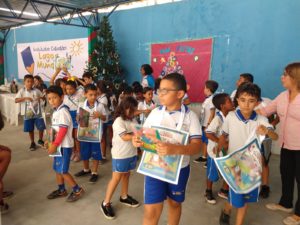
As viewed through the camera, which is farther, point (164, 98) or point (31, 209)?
point (31, 209)

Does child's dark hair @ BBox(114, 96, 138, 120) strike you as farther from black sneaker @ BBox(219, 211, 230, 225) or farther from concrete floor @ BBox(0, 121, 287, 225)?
black sneaker @ BBox(219, 211, 230, 225)

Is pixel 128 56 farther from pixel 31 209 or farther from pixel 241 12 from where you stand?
pixel 31 209

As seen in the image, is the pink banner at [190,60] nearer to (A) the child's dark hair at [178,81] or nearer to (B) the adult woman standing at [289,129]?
(B) the adult woman standing at [289,129]

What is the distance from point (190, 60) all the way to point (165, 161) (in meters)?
3.92

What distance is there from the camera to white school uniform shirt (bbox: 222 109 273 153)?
1903mm

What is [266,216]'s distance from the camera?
94.0 inches

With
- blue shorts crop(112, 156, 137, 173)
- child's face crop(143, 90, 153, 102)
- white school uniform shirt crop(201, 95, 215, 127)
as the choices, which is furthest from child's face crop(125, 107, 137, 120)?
white school uniform shirt crop(201, 95, 215, 127)

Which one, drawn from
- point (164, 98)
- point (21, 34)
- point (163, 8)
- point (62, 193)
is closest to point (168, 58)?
point (163, 8)

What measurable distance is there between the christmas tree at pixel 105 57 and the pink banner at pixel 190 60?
1.02 meters

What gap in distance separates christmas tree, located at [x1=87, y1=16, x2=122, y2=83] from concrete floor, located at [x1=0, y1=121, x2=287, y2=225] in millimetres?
2933

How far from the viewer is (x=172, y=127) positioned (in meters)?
1.61

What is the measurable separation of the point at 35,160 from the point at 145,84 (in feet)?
6.99

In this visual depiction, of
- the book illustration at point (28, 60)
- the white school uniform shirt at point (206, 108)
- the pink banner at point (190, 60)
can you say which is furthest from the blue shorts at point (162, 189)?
the book illustration at point (28, 60)

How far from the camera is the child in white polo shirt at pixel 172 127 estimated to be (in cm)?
155
